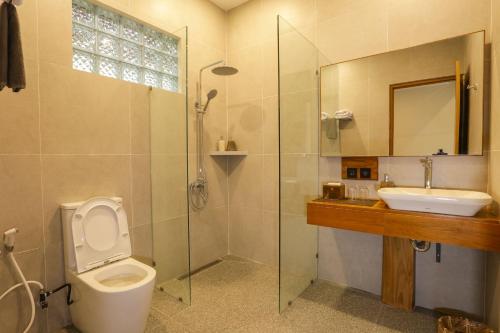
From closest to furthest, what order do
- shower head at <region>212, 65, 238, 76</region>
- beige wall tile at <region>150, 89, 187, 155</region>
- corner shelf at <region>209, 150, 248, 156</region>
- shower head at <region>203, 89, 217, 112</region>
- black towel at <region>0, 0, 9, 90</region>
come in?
black towel at <region>0, 0, 9, 90</region> → beige wall tile at <region>150, 89, 187, 155</region> → shower head at <region>212, 65, 238, 76</region> → shower head at <region>203, 89, 217, 112</region> → corner shelf at <region>209, 150, 248, 156</region>

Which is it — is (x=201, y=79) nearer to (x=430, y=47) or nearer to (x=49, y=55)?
(x=49, y=55)

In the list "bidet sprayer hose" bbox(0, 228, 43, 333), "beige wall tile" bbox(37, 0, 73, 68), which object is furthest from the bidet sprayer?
"beige wall tile" bbox(37, 0, 73, 68)

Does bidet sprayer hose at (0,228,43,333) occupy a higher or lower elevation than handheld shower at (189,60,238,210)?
lower

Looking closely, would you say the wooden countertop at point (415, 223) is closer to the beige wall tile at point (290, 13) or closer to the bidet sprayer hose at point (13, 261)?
the beige wall tile at point (290, 13)

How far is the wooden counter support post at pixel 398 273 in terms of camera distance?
2.06 meters

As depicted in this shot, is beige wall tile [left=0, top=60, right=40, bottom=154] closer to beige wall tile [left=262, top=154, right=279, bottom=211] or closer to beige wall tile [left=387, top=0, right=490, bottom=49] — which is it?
beige wall tile [left=262, top=154, right=279, bottom=211]

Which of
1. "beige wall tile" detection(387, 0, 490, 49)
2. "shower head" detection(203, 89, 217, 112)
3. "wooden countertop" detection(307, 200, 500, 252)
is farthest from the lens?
"shower head" detection(203, 89, 217, 112)

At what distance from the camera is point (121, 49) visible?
228cm

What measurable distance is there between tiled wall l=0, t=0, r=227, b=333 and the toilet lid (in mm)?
146

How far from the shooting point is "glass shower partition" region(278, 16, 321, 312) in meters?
1.91

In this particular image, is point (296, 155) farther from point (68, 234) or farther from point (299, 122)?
point (68, 234)

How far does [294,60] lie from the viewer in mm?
2037

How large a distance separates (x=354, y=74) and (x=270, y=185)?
1.34 meters

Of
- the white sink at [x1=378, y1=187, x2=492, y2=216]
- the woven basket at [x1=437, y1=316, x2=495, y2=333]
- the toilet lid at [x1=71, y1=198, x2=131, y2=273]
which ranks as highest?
the white sink at [x1=378, y1=187, x2=492, y2=216]
